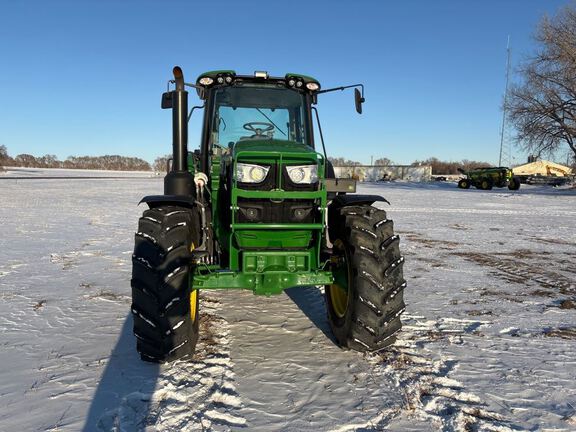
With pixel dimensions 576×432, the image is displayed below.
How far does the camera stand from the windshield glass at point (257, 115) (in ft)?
15.9

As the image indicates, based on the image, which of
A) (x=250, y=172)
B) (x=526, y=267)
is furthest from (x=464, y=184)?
(x=250, y=172)

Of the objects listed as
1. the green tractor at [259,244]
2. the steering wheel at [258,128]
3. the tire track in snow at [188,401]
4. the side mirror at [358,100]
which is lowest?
the tire track in snow at [188,401]

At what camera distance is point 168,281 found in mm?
3246

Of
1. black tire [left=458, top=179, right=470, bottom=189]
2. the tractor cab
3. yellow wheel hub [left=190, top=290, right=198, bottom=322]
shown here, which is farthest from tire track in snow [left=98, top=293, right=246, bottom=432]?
black tire [left=458, top=179, right=470, bottom=189]

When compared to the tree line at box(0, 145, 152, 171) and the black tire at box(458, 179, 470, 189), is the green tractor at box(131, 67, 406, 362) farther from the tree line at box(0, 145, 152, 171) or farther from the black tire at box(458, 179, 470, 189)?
the tree line at box(0, 145, 152, 171)

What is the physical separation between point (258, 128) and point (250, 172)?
4.90ft

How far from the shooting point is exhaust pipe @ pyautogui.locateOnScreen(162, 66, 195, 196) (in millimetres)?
4211

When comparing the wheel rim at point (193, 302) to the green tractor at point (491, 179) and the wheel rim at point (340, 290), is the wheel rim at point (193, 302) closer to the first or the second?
the wheel rim at point (340, 290)

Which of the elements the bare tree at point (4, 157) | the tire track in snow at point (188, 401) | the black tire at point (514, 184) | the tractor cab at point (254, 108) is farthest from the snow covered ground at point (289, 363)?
the bare tree at point (4, 157)

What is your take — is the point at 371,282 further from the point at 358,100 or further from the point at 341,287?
the point at 358,100

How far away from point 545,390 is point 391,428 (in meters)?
1.31

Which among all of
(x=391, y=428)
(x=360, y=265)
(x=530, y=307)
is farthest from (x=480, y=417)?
(x=530, y=307)

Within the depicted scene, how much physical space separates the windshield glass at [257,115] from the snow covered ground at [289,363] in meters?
1.93

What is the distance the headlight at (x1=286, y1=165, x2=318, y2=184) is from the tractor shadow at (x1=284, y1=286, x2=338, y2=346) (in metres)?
1.48
